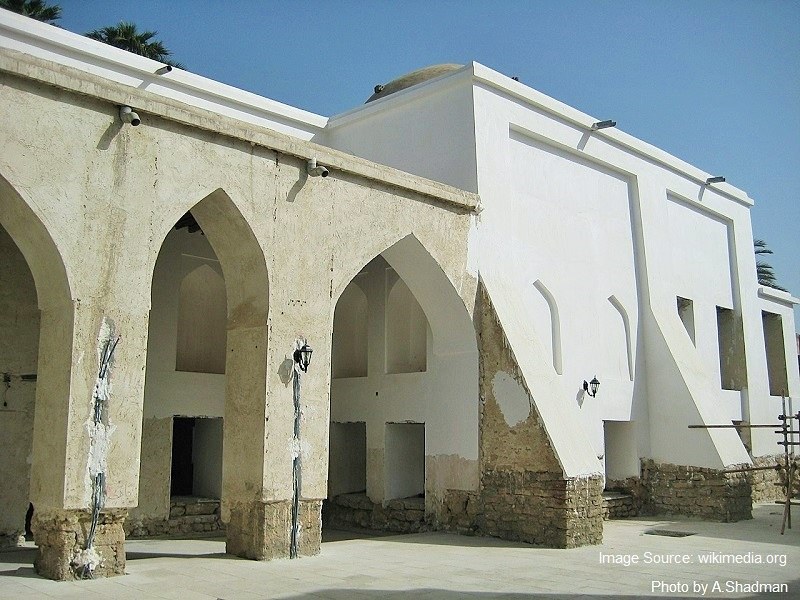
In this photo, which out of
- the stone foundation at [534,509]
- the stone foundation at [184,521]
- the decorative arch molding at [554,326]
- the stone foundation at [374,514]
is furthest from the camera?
the decorative arch molding at [554,326]

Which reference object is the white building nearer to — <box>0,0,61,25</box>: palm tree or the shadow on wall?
the shadow on wall

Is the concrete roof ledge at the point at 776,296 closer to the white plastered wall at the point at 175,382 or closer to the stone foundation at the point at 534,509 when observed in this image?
the stone foundation at the point at 534,509

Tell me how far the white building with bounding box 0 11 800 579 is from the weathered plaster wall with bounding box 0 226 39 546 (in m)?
0.03

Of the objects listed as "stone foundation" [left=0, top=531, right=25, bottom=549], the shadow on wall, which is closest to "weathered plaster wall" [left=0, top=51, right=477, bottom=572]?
the shadow on wall

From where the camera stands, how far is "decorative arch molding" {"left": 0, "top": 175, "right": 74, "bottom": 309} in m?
7.54

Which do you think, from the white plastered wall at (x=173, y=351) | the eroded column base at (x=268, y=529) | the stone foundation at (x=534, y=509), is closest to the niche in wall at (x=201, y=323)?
the white plastered wall at (x=173, y=351)

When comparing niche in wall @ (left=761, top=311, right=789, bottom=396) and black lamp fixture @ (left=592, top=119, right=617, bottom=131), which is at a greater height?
black lamp fixture @ (left=592, top=119, right=617, bottom=131)

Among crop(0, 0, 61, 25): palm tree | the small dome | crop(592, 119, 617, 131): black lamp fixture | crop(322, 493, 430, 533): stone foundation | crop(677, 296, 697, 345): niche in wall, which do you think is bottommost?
crop(322, 493, 430, 533): stone foundation

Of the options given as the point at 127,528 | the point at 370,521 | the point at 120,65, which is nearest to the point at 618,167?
the point at 370,521

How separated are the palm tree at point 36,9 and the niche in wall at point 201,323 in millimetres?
11564

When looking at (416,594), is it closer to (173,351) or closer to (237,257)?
(237,257)

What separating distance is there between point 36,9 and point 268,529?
703 inches

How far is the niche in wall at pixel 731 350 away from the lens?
61.1 ft

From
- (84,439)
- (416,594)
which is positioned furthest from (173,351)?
(416,594)
